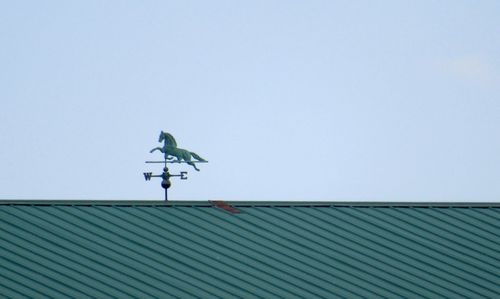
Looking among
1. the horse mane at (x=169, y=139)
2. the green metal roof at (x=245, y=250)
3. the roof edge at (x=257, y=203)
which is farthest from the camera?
the horse mane at (x=169, y=139)

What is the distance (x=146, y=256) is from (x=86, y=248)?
1.46 metres

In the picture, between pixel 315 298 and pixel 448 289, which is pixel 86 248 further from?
pixel 448 289

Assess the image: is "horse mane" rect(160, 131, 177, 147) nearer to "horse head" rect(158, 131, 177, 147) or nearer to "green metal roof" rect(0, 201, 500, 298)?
"horse head" rect(158, 131, 177, 147)

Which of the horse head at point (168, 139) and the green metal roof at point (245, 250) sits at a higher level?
the horse head at point (168, 139)

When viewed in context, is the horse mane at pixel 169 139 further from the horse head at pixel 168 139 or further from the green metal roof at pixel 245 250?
the green metal roof at pixel 245 250

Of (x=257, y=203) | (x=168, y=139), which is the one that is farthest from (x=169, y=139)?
(x=257, y=203)

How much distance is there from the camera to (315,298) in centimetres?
4125

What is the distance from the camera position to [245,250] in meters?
43.2

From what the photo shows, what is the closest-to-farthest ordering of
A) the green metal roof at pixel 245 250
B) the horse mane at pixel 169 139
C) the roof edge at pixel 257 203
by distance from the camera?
the green metal roof at pixel 245 250 → the roof edge at pixel 257 203 → the horse mane at pixel 169 139

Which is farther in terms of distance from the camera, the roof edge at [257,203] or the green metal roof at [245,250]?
the roof edge at [257,203]

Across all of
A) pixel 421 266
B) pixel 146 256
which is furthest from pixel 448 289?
pixel 146 256

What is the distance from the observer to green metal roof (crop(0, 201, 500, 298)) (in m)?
40.7

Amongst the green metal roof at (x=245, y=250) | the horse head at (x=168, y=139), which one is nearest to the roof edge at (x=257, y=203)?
the green metal roof at (x=245, y=250)

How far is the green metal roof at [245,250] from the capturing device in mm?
40719
